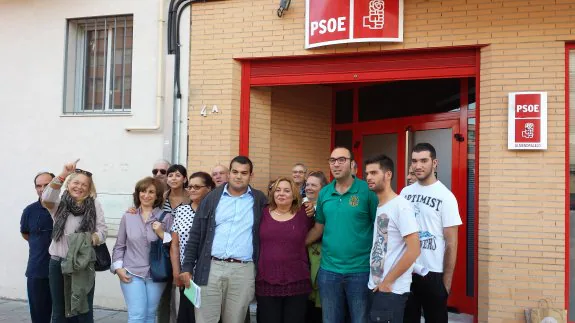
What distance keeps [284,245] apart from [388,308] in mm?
999

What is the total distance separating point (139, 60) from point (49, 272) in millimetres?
3239

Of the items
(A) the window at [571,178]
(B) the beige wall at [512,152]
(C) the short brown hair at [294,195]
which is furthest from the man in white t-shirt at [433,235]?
(A) the window at [571,178]

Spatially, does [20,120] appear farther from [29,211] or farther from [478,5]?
[478,5]

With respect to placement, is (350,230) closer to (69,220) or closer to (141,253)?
(141,253)

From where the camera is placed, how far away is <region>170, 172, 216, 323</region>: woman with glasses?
16.5 feet

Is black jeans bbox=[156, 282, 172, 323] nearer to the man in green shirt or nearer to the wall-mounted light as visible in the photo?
the man in green shirt

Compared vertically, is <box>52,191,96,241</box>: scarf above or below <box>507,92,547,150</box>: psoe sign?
below

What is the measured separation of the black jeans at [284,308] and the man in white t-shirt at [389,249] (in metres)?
0.64

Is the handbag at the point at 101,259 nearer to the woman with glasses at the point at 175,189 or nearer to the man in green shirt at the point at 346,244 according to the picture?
the woman with glasses at the point at 175,189

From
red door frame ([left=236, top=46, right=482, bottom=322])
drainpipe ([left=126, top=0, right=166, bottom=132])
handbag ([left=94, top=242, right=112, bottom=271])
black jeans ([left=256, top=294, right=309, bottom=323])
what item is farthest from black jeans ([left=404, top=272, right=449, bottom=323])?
drainpipe ([left=126, top=0, right=166, bottom=132])

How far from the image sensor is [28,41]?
810 cm

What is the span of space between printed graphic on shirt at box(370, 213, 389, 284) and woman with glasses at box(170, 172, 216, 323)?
5.63 feet

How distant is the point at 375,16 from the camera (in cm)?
648

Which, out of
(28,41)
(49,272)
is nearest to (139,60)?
(28,41)
